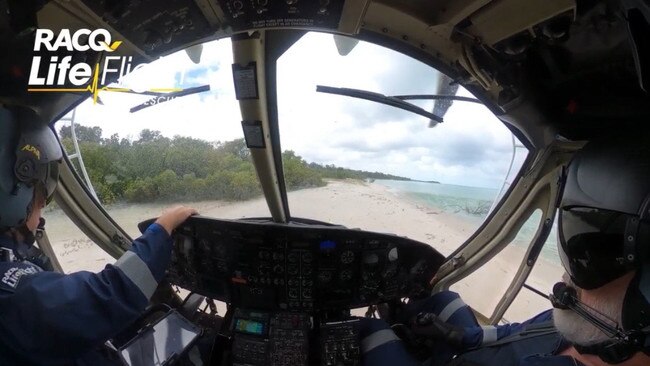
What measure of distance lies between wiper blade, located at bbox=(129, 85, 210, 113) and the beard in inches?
72.8

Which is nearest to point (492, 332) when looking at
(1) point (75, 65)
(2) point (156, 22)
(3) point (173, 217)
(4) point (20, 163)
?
(3) point (173, 217)

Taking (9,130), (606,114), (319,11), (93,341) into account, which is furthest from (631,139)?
(9,130)

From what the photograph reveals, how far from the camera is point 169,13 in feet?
3.78

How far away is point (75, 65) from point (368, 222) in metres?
1.95

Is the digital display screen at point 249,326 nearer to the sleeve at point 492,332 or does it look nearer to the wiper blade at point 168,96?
Answer: the sleeve at point 492,332

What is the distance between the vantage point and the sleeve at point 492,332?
135 cm

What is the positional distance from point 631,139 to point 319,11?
1003 millimetres

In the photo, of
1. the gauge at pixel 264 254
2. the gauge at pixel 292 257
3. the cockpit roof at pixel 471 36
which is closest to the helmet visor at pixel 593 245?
the cockpit roof at pixel 471 36

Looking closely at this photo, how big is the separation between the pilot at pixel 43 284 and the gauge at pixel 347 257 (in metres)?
0.94

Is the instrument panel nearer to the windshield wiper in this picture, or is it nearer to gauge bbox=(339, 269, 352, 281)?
gauge bbox=(339, 269, 352, 281)

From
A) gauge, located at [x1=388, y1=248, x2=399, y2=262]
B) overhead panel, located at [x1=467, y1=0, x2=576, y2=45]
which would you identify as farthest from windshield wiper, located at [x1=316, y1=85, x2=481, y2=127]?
gauge, located at [x1=388, y1=248, x2=399, y2=262]

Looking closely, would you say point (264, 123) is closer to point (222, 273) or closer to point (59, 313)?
point (222, 273)

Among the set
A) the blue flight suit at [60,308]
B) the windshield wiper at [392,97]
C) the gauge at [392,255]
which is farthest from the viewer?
the gauge at [392,255]

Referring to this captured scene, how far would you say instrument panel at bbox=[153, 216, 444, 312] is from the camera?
1.72 meters
